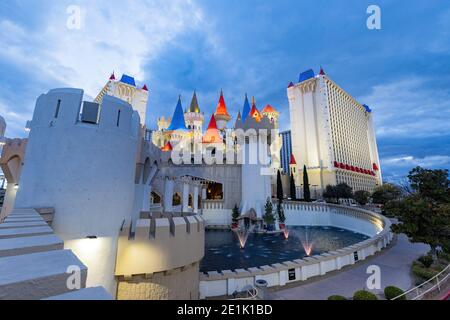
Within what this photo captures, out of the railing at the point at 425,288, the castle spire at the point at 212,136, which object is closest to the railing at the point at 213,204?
the castle spire at the point at 212,136

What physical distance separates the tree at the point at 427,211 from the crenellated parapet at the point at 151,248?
10.7 metres

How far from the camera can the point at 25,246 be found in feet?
6.17

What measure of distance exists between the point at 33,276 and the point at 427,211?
13.4m

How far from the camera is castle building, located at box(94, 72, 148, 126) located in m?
48.5

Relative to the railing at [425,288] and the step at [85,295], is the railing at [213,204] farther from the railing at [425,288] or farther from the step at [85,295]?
the step at [85,295]

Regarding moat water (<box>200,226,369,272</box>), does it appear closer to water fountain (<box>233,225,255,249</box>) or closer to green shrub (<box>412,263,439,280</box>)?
water fountain (<box>233,225,255,249</box>)

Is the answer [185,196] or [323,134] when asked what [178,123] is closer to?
[185,196]

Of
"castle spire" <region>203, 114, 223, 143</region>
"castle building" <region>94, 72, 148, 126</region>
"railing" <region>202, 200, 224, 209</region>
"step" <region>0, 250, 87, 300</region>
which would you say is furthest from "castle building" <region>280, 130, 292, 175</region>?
"step" <region>0, 250, 87, 300</region>

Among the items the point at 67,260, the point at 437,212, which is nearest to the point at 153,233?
the point at 67,260

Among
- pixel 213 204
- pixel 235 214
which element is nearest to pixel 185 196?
pixel 213 204

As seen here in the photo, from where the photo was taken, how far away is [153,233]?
215 inches

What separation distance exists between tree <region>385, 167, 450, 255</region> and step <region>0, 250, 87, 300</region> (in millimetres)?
12753
